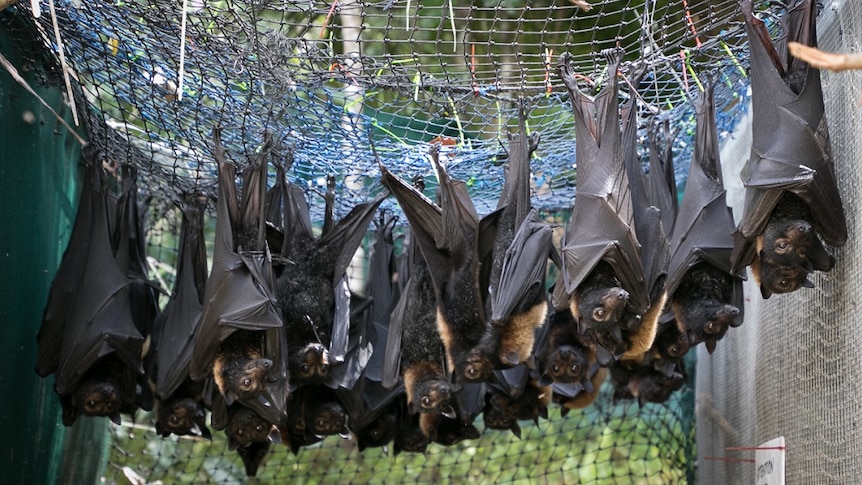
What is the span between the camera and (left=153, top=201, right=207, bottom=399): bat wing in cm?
489

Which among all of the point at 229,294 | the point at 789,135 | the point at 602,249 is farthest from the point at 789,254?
the point at 229,294

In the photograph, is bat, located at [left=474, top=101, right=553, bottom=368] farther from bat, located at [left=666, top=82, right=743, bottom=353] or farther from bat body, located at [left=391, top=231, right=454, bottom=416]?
bat, located at [left=666, top=82, right=743, bottom=353]

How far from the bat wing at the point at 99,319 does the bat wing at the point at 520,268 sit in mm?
1953

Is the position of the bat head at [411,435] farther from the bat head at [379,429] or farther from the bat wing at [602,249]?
the bat wing at [602,249]

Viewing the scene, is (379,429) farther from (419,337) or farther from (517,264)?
(517,264)

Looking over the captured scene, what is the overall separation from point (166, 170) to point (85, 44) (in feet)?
4.00

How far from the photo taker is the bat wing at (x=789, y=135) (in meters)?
3.65

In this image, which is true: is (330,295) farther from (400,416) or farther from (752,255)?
(752,255)

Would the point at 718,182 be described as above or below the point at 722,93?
below

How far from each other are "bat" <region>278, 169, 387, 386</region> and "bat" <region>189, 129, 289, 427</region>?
279mm

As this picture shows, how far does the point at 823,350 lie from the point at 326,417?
241cm

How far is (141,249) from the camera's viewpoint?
5.34m

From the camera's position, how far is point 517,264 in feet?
14.1

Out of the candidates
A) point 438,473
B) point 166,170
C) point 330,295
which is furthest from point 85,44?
point 438,473
